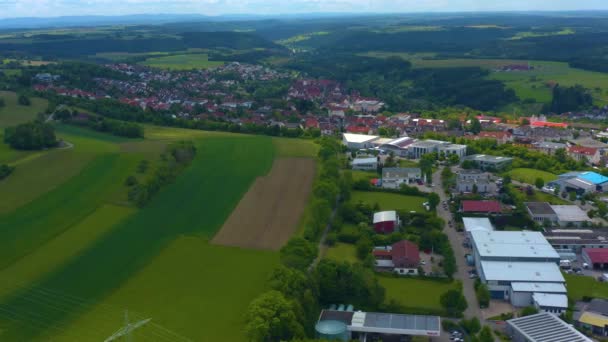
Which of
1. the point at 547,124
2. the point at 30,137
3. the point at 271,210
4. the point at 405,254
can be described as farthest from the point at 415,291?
the point at 547,124

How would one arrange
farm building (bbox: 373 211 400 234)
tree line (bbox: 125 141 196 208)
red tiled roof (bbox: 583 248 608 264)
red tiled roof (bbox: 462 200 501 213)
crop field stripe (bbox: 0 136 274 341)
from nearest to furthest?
crop field stripe (bbox: 0 136 274 341), red tiled roof (bbox: 583 248 608 264), farm building (bbox: 373 211 400 234), tree line (bbox: 125 141 196 208), red tiled roof (bbox: 462 200 501 213)

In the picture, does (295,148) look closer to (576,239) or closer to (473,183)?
(473,183)

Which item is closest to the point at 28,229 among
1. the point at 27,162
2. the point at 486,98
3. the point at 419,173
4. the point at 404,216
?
the point at 27,162

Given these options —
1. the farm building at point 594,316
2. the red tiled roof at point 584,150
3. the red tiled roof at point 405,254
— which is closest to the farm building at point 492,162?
the red tiled roof at point 584,150

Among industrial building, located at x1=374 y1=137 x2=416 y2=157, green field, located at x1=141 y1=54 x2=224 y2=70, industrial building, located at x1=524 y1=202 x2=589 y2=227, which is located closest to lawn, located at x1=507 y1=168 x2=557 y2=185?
industrial building, located at x1=524 y1=202 x2=589 y2=227

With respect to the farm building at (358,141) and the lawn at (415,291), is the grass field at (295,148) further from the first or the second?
the lawn at (415,291)

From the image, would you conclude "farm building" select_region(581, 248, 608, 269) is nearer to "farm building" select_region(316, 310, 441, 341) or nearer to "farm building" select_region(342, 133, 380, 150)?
"farm building" select_region(316, 310, 441, 341)
